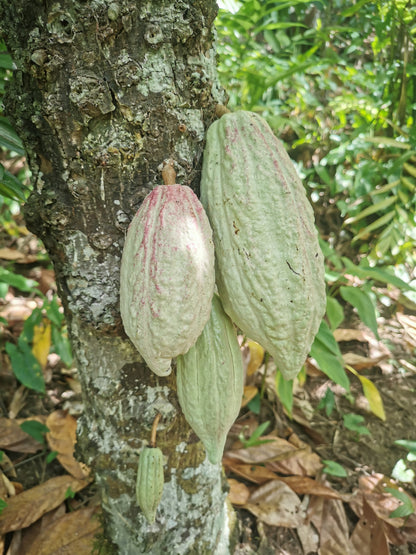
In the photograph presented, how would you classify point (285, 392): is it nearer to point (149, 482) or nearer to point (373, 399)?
point (373, 399)

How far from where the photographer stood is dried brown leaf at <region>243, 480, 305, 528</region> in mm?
1469

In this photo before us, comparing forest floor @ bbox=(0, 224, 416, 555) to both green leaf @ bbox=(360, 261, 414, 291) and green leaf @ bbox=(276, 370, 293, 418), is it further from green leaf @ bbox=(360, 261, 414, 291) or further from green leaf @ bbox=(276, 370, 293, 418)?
green leaf @ bbox=(360, 261, 414, 291)

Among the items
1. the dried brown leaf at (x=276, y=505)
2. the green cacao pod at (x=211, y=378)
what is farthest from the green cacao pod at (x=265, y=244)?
the dried brown leaf at (x=276, y=505)

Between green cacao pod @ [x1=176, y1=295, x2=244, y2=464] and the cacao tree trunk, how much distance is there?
165 mm

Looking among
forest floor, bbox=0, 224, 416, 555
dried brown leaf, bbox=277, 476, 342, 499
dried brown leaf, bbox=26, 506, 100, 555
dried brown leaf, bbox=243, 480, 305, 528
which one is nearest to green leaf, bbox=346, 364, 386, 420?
forest floor, bbox=0, 224, 416, 555

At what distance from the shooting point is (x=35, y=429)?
1.64 metres

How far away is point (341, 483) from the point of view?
5.43 ft

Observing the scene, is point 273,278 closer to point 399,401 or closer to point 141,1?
point 141,1

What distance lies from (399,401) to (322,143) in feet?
4.60

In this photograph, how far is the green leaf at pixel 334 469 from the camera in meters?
1.59

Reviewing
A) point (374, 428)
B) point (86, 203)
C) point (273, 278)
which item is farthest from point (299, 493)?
point (86, 203)

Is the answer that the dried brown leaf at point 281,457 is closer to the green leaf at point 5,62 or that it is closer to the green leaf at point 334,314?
the green leaf at point 334,314

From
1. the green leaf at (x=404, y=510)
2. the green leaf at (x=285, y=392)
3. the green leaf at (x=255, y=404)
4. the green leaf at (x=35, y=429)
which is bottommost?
the green leaf at (x=255, y=404)

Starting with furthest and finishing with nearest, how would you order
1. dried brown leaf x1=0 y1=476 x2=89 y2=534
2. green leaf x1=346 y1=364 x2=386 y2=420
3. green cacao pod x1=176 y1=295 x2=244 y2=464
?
green leaf x1=346 y1=364 x2=386 y2=420
dried brown leaf x1=0 y1=476 x2=89 y2=534
green cacao pod x1=176 y1=295 x2=244 y2=464
